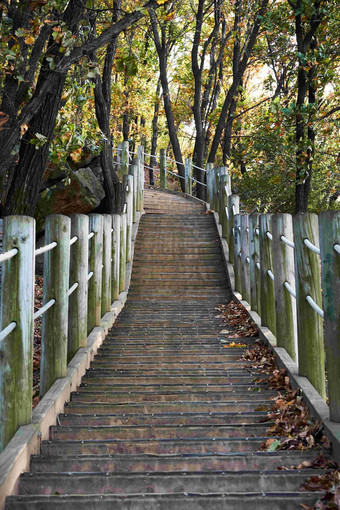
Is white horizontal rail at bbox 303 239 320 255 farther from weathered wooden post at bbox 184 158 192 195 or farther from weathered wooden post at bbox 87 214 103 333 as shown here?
weathered wooden post at bbox 184 158 192 195

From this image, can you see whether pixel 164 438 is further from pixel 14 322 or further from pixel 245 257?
pixel 245 257

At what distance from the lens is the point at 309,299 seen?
150 inches

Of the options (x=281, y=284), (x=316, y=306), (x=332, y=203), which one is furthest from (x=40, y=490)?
(x=332, y=203)

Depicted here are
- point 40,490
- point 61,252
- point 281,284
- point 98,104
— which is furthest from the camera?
point 98,104

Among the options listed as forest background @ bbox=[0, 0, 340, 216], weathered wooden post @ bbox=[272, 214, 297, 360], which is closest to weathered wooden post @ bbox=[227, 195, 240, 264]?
forest background @ bbox=[0, 0, 340, 216]

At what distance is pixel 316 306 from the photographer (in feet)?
12.0

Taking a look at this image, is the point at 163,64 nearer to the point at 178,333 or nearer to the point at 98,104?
the point at 98,104

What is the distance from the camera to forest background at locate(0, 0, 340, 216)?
18.2 feet

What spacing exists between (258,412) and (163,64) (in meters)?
16.3

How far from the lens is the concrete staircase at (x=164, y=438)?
8.38ft

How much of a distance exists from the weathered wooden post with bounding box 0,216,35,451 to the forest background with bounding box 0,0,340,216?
2.42m

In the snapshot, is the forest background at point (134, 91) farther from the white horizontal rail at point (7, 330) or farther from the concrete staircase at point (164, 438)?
the white horizontal rail at point (7, 330)

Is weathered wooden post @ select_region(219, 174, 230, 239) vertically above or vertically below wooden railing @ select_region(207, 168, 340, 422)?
above

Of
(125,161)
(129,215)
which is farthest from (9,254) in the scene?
(125,161)
